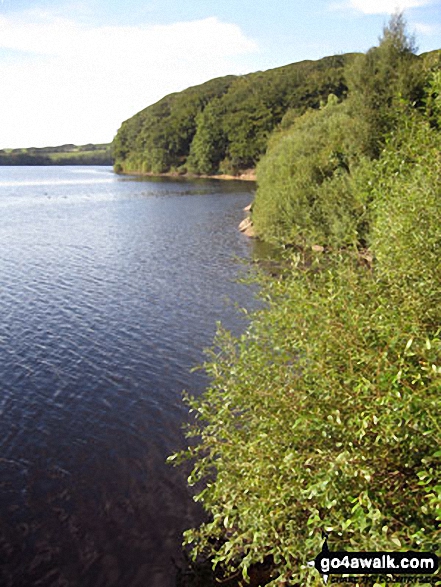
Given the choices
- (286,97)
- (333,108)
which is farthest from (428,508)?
(286,97)

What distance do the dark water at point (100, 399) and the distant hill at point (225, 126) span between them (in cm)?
9788

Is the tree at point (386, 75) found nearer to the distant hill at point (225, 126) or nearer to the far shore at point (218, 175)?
the far shore at point (218, 175)

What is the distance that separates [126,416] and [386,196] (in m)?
11.6

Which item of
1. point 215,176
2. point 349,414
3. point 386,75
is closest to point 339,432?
point 349,414

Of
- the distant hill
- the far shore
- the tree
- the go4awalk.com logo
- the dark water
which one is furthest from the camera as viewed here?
the distant hill

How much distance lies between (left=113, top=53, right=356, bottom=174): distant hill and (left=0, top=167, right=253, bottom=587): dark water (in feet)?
321

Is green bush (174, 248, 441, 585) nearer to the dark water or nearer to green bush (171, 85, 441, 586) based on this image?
green bush (171, 85, 441, 586)

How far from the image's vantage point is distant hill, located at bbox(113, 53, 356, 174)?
136 metres

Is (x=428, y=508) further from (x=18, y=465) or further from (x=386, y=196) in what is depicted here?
(x=18, y=465)

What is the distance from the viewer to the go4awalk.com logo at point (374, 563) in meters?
5.66

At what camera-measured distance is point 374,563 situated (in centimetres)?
603

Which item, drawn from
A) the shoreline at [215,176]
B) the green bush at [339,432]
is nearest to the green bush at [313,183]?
the green bush at [339,432]

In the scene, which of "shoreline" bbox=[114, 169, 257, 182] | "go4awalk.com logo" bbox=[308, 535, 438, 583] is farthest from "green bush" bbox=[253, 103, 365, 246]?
"shoreline" bbox=[114, 169, 257, 182]

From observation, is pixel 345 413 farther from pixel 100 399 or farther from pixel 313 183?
pixel 313 183
